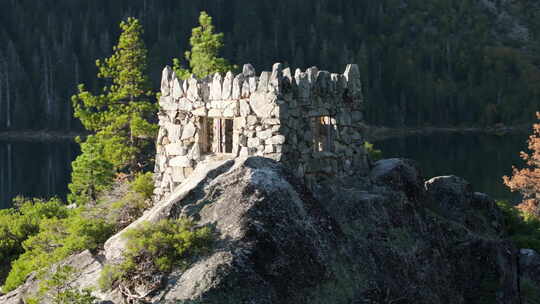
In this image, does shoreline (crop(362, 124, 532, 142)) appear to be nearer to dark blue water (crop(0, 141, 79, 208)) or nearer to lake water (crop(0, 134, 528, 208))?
lake water (crop(0, 134, 528, 208))

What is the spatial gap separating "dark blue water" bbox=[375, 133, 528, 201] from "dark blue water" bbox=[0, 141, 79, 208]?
25.0m

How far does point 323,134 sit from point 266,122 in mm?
2510

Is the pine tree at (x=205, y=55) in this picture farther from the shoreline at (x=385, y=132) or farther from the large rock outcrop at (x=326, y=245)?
the shoreline at (x=385, y=132)

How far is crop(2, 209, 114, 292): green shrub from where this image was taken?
1587 cm

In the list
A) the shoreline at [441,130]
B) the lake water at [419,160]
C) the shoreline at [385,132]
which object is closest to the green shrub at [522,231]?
the lake water at [419,160]

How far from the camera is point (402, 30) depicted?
461ft

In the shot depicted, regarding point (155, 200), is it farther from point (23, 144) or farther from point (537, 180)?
point (23, 144)

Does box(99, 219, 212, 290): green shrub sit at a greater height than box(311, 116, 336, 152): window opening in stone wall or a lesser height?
lesser

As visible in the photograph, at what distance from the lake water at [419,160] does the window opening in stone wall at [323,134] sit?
1287 inches

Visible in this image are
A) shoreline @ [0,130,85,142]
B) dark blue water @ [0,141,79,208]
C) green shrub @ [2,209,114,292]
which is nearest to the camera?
green shrub @ [2,209,114,292]

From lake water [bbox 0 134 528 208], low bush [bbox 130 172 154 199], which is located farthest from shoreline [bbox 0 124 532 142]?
low bush [bbox 130 172 154 199]

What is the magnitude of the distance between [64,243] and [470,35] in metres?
136

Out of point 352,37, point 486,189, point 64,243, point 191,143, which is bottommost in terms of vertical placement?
point 486,189

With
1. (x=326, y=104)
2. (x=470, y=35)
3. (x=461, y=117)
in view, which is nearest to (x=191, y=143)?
(x=326, y=104)
